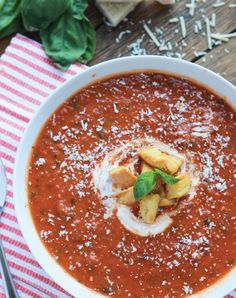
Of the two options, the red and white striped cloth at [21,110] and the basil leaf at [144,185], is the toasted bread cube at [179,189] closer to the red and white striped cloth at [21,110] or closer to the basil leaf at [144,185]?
the basil leaf at [144,185]

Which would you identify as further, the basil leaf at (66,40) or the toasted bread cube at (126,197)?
the basil leaf at (66,40)

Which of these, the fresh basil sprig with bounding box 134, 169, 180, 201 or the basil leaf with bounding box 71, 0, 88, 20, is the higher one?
the basil leaf with bounding box 71, 0, 88, 20

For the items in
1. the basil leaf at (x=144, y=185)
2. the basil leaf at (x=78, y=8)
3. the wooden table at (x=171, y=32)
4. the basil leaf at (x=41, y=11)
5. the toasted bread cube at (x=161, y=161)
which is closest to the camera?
the basil leaf at (x=144, y=185)

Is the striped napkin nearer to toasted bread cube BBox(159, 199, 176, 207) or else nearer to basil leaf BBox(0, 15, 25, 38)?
basil leaf BBox(0, 15, 25, 38)

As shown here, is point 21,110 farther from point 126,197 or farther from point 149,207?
point 149,207

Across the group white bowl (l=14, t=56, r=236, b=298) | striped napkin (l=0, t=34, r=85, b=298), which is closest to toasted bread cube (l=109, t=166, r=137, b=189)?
white bowl (l=14, t=56, r=236, b=298)

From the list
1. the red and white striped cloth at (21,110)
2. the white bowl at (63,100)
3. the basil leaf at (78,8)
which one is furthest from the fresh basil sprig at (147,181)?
the basil leaf at (78,8)

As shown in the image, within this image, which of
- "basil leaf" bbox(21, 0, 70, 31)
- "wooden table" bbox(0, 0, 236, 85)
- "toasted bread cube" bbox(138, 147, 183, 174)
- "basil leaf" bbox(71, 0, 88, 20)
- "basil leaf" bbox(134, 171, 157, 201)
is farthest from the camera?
"wooden table" bbox(0, 0, 236, 85)
